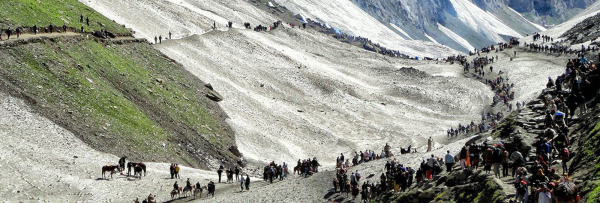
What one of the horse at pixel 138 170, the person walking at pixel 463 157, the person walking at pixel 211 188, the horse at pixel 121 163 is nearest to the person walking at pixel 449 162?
the person walking at pixel 463 157

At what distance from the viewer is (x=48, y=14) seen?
80938mm

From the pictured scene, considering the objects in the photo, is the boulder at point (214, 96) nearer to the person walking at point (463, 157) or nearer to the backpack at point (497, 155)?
the person walking at point (463, 157)

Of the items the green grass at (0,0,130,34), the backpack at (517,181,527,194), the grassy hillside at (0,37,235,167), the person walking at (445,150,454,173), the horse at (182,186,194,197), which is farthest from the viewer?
the green grass at (0,0,130,34)

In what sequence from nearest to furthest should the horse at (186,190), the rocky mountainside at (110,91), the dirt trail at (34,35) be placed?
the horse at (186,190) < the rocky mountainside at (110,91) < the dirt trail at (34,35)

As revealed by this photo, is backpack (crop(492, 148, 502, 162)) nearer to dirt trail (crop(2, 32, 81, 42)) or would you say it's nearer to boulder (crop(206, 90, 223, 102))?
dirt trail (crop(2, 32, 81, 42))

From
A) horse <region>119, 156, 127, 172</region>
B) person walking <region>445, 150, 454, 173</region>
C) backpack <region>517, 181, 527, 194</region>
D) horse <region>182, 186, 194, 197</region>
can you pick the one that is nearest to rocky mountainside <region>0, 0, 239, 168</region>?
horse <region>119, 156, 127, 172</region>

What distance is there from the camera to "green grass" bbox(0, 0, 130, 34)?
73.1 m

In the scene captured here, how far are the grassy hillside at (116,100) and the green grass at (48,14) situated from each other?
4604 millimetres

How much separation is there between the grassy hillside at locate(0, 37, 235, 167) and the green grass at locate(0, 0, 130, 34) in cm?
460

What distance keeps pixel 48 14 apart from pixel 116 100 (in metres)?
22.5

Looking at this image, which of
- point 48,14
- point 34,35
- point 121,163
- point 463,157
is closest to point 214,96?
point 48,14

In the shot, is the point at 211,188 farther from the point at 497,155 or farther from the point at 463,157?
the point at 497,155

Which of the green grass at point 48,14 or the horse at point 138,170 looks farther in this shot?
the green grass at point 48,14

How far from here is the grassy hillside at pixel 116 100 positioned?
57.3 m
